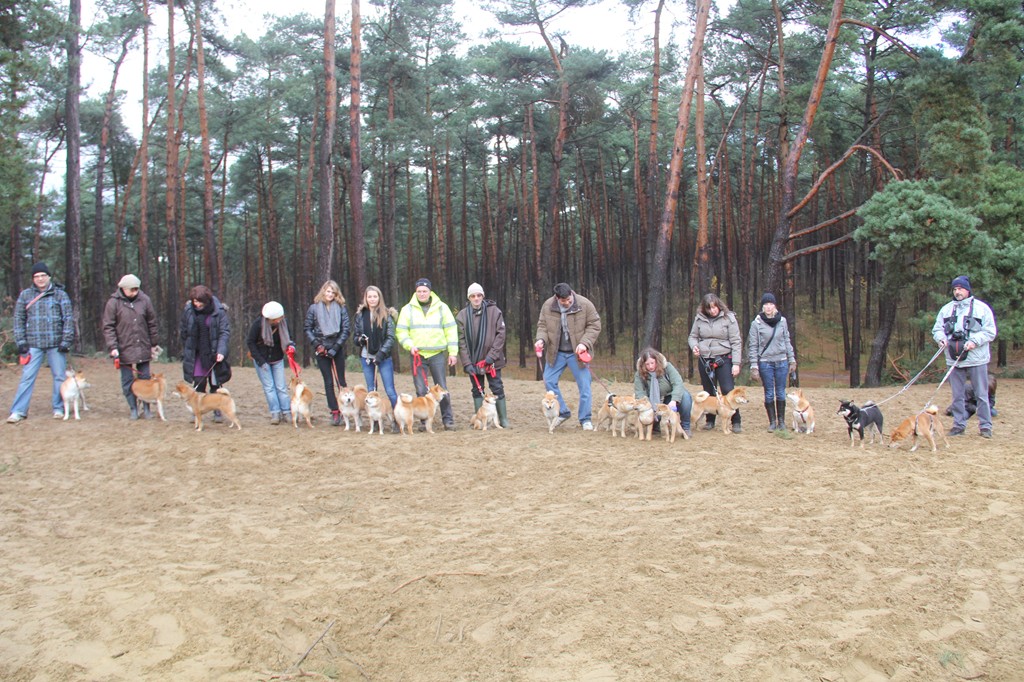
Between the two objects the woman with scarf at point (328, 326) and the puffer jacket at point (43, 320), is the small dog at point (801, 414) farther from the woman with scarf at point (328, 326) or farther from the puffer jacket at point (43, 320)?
the puffer jacket at point (43, 320)

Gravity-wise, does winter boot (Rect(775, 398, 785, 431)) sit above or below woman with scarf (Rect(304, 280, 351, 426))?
below

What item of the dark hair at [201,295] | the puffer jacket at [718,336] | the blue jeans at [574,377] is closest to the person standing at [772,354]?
the puffer jacket at [718,336]

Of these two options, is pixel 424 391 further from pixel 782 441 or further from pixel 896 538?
pixel 896 538

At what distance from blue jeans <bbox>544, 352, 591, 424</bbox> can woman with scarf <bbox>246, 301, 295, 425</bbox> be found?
336 centimetres

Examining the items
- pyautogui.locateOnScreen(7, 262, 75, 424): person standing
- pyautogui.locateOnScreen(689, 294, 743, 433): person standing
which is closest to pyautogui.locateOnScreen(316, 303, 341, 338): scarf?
pyautogui.locateOnScreen(7, 262, 75, 424): person standing

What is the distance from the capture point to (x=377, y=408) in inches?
373

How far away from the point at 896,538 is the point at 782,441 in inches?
142

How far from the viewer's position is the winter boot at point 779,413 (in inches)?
378

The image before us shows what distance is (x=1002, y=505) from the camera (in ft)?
19.9

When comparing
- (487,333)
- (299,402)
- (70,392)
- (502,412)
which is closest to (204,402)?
(299,402)

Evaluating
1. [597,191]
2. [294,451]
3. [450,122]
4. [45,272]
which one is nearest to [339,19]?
[450,122]

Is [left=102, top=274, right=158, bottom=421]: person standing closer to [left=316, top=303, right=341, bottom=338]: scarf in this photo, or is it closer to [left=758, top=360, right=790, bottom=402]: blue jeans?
[left=316, top=303, right=341, bottom=338]: scarf

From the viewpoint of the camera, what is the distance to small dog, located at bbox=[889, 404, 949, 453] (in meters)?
8.26

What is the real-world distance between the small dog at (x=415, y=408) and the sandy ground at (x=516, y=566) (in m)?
1.25
